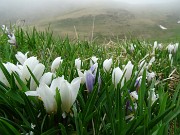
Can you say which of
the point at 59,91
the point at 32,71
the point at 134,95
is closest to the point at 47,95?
the point at 59,91

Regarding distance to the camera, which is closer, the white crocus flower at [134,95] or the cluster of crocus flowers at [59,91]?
the cluster of crocus flowers at [59,91]

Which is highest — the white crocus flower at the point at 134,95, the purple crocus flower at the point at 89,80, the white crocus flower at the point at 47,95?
the white crocus flower at the point at 47,95

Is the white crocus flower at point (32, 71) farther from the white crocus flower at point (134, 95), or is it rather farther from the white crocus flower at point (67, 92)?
the white crocus flower at point (134, 95)

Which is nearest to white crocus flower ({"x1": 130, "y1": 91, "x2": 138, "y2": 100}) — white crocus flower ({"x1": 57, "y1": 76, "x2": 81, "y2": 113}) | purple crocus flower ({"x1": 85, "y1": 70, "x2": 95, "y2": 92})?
purple crocus flower ({"x1": 85, "y1": 70, "x2": 95, "y2": 92})

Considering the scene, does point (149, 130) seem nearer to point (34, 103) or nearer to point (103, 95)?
point (103, 95)

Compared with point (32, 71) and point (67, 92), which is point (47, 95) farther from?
point (32, 71)

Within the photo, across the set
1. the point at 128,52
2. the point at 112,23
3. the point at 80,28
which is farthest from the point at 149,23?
the point at 128,52

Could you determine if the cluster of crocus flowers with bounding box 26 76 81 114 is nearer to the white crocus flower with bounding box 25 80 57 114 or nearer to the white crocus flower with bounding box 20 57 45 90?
the white crocus flower with bounding box 25 80 57 114

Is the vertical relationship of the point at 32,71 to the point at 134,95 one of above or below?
above

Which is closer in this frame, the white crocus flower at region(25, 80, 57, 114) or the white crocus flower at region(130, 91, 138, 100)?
the white crocus flower at region(25, 80, 57, 114)

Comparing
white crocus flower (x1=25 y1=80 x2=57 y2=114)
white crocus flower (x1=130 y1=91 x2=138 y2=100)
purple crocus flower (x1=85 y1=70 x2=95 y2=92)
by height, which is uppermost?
white crocus flower (x1=25 y1=80 x2=57 y2=114)

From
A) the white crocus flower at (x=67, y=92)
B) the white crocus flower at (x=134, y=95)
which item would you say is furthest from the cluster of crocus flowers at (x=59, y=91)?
the white crocus flower at (x=134, y=95)
